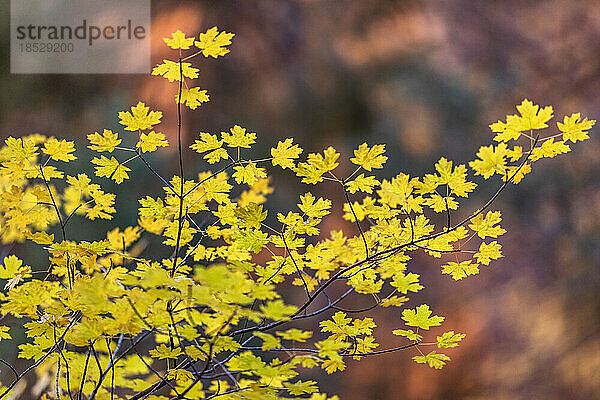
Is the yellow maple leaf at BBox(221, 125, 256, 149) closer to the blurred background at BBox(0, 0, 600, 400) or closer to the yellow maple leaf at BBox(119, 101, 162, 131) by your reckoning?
the yellow maple leaf at BBox(119, 101, 162, 131)

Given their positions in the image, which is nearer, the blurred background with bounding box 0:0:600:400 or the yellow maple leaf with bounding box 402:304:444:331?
the yellow maple leaf with bounding box 402:304:444:331

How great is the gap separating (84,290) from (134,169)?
5.58 feet

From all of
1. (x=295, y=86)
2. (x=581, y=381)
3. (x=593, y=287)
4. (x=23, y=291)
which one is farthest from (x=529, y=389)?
(x=23, y=291)

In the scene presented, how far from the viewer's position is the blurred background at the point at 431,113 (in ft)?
7.91

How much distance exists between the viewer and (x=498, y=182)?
2457 millimetres

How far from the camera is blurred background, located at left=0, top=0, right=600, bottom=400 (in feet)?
7.91

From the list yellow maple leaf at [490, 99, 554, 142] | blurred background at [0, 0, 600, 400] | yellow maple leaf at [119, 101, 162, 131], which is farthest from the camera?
blurred background at [0, 0, 600, 400]

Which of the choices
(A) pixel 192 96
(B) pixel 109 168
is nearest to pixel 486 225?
(A) pixel 192 96

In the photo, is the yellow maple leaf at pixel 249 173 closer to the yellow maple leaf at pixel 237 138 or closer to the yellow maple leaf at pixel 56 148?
the yellow maple leaf at pixel 237 138

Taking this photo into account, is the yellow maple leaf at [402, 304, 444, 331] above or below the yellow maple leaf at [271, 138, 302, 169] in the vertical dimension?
below

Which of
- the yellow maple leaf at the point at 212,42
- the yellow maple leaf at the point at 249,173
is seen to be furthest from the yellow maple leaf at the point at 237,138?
the yellow maple leaf at the point at 212,42

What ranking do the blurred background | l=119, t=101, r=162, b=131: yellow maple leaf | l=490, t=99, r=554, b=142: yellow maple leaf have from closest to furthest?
l=490, t=99, r=554, b=142: yellow maple leaf, l=119, t=101, r=162, b=131: yellow maple leaf, the blurred background

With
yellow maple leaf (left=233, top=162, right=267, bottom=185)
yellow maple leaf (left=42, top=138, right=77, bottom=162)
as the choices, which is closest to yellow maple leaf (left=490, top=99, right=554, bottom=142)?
yellow maple leaf (left=233, top=162, right=267, bottom=185)

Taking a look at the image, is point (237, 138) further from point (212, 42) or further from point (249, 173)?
point (212, 42)
